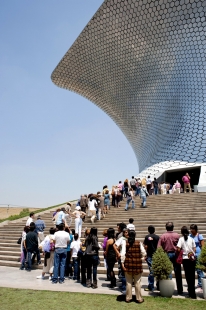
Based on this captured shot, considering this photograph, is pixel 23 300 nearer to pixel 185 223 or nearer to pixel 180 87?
pixel 185 223

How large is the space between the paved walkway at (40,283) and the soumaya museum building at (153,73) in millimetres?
15687

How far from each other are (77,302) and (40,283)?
6.42ft

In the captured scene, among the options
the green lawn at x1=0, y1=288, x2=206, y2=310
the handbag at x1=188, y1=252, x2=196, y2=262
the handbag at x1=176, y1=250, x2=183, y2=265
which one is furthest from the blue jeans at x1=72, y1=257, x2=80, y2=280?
the handbag at x1=188, y1=252, x2=196, y2=262

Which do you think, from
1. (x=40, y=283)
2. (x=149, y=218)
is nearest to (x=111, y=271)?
(x=40, y=283)

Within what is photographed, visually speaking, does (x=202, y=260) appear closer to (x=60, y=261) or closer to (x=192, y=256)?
(x=192, y=256)

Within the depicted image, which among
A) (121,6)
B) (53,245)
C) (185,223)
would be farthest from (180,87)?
(53,245)

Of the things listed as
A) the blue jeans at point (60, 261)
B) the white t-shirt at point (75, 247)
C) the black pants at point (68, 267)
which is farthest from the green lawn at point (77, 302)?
the black pants at point (68, 267)

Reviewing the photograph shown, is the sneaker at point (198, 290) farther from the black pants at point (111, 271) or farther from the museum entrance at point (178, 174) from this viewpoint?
the museum entrance at point (178, 174)

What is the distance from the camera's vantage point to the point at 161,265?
513 centimetres

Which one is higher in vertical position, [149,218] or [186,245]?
[149,218]

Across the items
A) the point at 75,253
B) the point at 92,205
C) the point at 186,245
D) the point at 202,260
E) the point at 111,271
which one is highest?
the point at 92,205

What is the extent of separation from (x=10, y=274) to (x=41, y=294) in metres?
2.76

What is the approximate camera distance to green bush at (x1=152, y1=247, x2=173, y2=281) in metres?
5.11

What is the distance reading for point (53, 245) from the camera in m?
7.14
